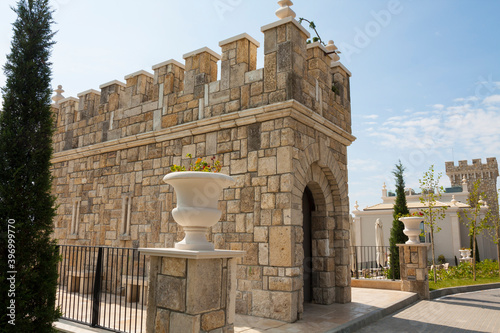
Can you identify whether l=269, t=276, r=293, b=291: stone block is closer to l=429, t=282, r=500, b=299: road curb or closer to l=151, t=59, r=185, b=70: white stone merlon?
l=151, t=59, r=185, b=70: white stone merlon

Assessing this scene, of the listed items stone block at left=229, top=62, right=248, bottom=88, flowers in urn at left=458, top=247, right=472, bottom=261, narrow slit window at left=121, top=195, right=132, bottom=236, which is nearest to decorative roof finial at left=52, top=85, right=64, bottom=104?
narrow slit window at left=121, top=195, right=132, bottom=236

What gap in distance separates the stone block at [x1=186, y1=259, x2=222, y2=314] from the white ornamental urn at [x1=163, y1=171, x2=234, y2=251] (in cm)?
25

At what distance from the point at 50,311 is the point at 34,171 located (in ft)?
5.67

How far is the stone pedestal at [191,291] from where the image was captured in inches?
138

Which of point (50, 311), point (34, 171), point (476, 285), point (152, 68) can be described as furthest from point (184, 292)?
point (476, 285)

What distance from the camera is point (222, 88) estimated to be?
7.02m

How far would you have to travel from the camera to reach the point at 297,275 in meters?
5.68

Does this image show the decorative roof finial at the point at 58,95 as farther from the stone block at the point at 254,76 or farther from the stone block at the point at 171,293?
the stone block at the point at 171,293

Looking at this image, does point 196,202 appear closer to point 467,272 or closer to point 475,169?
point 467,272

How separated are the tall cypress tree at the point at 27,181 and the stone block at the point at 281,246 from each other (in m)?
3.19

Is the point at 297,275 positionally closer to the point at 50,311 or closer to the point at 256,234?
the point at 256,234

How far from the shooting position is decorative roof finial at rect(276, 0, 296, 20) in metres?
6.40

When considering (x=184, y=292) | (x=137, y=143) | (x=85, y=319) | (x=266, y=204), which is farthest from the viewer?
(x=137, y=143)

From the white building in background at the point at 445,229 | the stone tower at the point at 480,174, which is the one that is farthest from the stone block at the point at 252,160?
the stone tower at the point at 480,174
